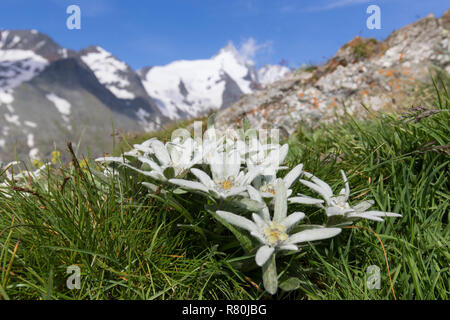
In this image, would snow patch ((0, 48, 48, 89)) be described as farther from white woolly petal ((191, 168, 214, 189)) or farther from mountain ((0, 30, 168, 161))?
white woolly petal ((191, 168, 214, 189))

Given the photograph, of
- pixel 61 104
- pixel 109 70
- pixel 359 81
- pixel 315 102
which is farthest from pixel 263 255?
pixel 109 70

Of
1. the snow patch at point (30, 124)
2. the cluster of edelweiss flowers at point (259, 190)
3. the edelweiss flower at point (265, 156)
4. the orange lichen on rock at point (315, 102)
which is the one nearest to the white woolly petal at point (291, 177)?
the cluster of edelweiss flowers at point (259, 190)

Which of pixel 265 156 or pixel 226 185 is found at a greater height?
pixel 265 156

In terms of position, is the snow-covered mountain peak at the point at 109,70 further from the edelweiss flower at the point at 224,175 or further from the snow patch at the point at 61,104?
the edelweiss flower at the point at 224,175

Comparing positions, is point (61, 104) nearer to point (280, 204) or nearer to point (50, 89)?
point (50, 89)

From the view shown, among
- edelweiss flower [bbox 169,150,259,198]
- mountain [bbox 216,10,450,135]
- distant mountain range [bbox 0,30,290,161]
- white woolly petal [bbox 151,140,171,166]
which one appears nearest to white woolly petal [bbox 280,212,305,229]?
edelweiss flower [bbox 169,150,259,198]
